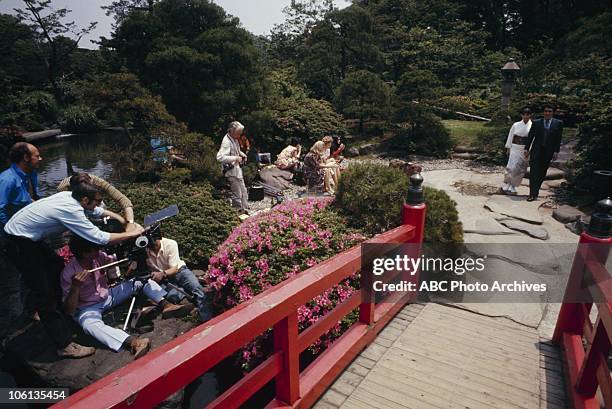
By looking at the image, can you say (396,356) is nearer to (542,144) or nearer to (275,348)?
(275,348)

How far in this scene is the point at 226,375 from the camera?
416cm

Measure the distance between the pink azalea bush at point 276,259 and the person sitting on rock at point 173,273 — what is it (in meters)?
0.34

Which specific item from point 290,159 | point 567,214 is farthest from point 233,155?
point 567,214

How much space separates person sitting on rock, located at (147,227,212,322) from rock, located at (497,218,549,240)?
472cm

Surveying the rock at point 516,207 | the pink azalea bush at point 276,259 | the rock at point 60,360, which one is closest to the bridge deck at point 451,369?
the pink azalea bush at point 276,259

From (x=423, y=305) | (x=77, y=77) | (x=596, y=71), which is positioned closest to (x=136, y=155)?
(x=423, y=305)

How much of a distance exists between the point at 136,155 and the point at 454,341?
6884 millimetres

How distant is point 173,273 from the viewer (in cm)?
439

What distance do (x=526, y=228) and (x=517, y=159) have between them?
2112 mm

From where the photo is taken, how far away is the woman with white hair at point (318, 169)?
27.8 ft

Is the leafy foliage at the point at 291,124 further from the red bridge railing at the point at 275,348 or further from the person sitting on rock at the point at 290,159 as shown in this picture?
the red bridge railing at the point at 275,348

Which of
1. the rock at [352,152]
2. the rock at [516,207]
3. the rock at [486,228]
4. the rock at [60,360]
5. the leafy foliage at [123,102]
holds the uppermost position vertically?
the leafy foliage at [123,102]

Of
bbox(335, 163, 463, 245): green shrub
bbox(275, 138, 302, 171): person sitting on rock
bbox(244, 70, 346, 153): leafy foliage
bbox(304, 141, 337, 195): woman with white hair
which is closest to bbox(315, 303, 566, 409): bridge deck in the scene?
bbox(335, 163, 463, 245): green shrub

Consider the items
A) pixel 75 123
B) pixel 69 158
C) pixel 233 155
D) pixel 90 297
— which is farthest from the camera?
pixel 75 123
